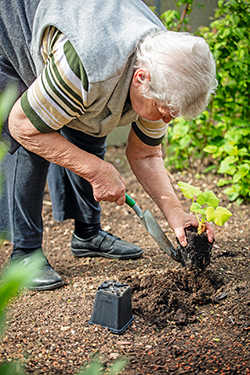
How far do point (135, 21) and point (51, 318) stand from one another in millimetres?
1378

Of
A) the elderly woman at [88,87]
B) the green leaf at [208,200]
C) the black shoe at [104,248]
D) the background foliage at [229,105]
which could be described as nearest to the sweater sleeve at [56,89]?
the elderly woman at [88,87]

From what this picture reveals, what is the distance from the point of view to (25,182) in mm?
1862

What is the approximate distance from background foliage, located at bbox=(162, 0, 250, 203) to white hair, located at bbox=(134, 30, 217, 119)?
1.53m

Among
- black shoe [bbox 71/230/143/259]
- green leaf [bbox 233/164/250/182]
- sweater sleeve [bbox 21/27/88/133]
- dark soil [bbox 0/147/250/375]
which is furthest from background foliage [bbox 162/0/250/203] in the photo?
sweater sleeve [bbox 21/27/88/133]

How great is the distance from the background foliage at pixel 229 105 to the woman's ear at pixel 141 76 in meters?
1.59

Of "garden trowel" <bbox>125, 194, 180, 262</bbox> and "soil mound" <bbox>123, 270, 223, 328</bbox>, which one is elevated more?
"garden trowel" <bbox>125, 194, 180, 262</bbox>

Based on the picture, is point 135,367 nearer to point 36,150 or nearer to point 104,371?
point 104,371

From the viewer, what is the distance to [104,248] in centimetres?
229

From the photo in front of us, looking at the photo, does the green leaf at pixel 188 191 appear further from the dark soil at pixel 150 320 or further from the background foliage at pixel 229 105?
the background foliage at pixel 229 105

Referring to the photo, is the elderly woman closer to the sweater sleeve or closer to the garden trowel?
the sweater sleeve

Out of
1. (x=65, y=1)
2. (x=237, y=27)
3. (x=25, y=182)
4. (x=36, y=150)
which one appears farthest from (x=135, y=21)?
(x=237, y=27)

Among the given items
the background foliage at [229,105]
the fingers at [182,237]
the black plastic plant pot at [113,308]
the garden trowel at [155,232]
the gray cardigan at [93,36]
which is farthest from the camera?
the background foliage at [229,105]

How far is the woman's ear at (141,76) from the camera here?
1.38 m

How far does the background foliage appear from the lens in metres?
2.84
